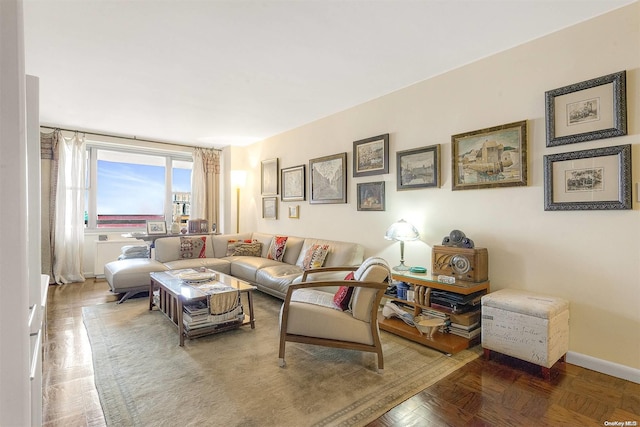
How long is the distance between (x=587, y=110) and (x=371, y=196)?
2169 millimetres

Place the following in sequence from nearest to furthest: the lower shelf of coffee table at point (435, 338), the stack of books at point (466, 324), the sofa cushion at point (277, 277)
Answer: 1. the lower shelf of coffee table at point (435, 338)
2. the stack of books at point (466, 324)
3. the sofa cushion at point (277, 277)

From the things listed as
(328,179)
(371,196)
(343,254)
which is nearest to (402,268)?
(343,254)

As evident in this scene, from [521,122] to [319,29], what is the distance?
Result: 183 centimetres

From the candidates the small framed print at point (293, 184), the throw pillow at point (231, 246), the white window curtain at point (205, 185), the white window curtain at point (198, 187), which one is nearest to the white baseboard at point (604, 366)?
the small framed print at point (293, 184)

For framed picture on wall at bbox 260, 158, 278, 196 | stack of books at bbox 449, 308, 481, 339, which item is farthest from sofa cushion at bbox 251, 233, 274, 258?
stack of books at bbox 449, 308, 481, 339

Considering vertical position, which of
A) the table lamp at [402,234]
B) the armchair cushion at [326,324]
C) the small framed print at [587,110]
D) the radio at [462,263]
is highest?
the small framed print at [587,110]

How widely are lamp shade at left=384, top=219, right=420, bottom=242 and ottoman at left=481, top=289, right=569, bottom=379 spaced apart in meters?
0.95

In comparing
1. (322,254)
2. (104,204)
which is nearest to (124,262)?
(104,204)

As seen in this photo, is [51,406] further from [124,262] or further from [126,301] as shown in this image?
[124,262]

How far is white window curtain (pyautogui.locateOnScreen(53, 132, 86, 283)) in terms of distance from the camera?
5059 millimetres

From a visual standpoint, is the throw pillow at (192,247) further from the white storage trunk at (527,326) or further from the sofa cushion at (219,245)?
the white storage trunk at (527,326)

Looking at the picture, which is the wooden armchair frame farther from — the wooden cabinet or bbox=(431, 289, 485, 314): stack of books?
bbox=(431, 289, 485, 314): stack of books

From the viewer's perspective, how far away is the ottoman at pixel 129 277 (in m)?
3.96

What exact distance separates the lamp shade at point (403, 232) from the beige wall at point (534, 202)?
191mm
